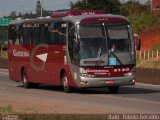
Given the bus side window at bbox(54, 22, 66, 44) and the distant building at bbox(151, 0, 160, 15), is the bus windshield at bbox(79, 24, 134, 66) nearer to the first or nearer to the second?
the bus side window at bbox(54, 22, 66, 44)

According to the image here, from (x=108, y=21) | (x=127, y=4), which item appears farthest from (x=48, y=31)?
(x=127, y=4)

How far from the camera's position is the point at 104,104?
69.2 feet

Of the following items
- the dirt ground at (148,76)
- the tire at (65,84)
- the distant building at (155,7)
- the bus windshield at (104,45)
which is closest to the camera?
the bus windshield at (104,45)

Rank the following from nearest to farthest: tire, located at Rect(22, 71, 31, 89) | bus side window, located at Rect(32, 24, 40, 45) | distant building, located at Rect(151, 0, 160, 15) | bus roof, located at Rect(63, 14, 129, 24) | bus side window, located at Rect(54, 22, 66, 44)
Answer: bus roof, located at Rect(63, 14, 129, 24)
bus side window, located at Rect(54, 22, 66, 44)
bus side window, located at Rect(32, 24, 40, 45)
tire, located at Rect(22, 71, 31, 89)
distant building, located at Rect(151, 0, 160, 15)

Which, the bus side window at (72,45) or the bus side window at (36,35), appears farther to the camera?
the bus side window at (36,35)

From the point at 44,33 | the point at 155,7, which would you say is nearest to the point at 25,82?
the point at 44,33

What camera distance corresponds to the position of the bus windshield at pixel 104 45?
25.5 m

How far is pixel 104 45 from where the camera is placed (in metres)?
25.6

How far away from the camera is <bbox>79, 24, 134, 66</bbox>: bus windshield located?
2553 cm

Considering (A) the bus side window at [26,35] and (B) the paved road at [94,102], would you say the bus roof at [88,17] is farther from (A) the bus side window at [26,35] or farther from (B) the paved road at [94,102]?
(B) the paved road at [94,102]

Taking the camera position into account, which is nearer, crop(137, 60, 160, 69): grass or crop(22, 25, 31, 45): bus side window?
crop(22, 25, 31, 45): bus side window

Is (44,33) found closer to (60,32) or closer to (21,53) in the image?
(60,32)

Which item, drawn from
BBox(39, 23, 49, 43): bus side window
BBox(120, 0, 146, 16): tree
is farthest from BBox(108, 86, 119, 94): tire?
BBox(120, 0, 146, 16): tree

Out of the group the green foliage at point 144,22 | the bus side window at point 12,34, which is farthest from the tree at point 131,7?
the bus side window at point 12,34
